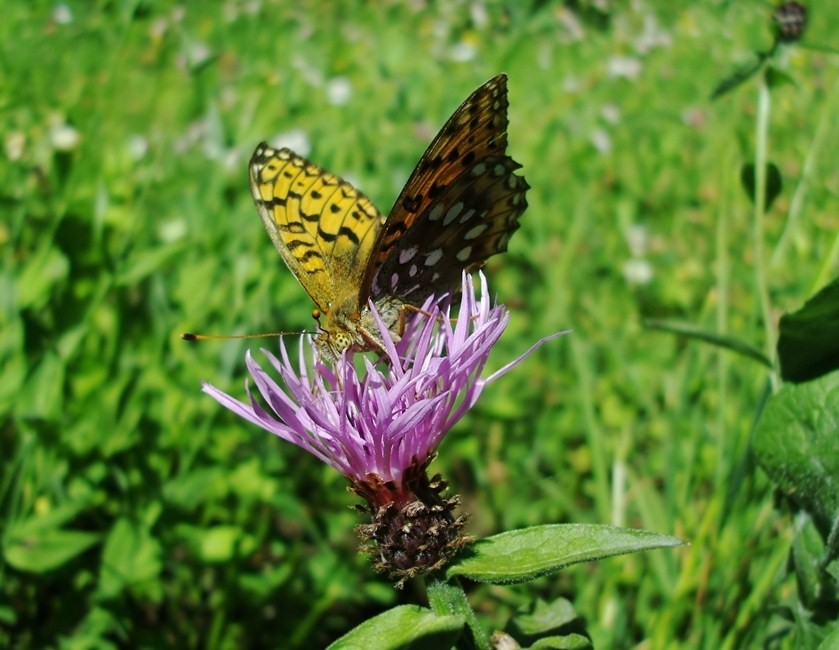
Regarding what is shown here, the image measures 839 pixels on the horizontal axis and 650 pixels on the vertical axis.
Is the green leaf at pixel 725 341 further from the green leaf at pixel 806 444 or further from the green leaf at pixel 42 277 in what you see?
the green leaf at pixel 42 277

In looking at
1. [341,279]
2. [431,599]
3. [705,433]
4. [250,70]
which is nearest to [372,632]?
[431,599]

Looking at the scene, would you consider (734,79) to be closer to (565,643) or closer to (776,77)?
(776,77)

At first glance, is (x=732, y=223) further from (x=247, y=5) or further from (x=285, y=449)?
(x=247, y=5)

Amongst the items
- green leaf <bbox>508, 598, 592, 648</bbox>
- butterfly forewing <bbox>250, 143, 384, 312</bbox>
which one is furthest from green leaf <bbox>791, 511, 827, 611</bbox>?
butterfly forewing <bbox>250, 143, 384, 312</bbox>

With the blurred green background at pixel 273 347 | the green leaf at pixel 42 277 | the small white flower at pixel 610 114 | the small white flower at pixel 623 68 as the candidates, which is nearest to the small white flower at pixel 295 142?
the blurred green background at pixel 273 347

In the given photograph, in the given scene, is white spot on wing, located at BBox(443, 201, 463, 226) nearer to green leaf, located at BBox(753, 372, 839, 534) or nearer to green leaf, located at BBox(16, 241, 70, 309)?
green leaf, located at BBox(753, 372, 839, 534)

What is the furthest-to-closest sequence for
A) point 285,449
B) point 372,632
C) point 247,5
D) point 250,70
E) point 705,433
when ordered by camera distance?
point 247,5
point 250,70
point 285,449
point 705,433
point 372,632
